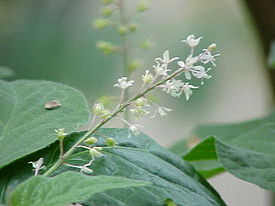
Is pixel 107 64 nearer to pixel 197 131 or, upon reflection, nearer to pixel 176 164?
pixel 197 131

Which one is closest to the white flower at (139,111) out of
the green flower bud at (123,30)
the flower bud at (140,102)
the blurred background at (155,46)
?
the flower bud at (140,102)


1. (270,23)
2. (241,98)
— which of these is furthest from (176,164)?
(241,98)

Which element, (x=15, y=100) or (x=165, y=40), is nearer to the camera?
(x=15, y=100)

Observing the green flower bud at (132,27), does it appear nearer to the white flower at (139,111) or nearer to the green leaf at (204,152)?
the green leaf at (204,152)

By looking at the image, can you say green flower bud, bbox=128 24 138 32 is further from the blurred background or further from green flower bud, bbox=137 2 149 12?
the blurred background

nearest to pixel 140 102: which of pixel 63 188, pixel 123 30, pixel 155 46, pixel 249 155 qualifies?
pixel 63 188

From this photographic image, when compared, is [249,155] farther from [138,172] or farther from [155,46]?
[155,46]
